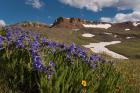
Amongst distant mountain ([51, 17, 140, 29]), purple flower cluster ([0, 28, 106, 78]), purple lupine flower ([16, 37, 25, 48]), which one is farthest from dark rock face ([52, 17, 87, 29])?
purple lupine flower ([16, 37, 25, 48])

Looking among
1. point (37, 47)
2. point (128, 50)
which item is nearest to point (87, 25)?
point (128, 50)

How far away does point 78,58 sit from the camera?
917 cm

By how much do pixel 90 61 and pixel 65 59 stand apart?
68 cm

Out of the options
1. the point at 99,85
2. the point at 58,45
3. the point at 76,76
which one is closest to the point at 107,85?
the point at 99,85

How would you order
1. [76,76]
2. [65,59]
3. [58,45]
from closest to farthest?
[76,76]
[65,59]
[58,45]

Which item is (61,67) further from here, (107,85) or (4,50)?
(4,50)

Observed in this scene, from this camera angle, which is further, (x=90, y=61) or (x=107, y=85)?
(x=90, y=61)

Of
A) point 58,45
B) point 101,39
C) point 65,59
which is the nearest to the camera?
point 65,59

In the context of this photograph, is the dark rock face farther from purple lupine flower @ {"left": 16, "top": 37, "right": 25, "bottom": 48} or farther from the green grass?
purple lupine flower @ {"left": 16, "top": 37, "right": 25, "bottom": 48}

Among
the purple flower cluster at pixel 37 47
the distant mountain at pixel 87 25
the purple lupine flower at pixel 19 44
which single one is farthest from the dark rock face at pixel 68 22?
the purple lupine flower at pixel 19 44

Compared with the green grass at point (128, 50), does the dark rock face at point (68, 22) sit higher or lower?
higher

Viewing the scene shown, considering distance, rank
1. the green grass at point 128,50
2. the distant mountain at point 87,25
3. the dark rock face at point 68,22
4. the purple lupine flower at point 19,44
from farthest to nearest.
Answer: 1. the dark rock face at point 68,22
2. the distant mountain at point 87,25
3. the green grass at point 128,50
4. the purple lupine flower at point 19,44

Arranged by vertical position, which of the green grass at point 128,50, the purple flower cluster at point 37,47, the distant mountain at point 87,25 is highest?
the purple flower cluster at point 37,47

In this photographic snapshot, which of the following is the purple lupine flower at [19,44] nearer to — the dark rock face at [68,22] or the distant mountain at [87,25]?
the distant mountain at [87,25]
